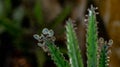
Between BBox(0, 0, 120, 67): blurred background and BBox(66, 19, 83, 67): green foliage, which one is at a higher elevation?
BBox(0, 0, 120, 67): blurred background

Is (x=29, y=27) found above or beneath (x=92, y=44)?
above

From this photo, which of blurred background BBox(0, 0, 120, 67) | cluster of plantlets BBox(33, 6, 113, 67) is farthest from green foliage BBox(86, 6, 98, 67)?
blurred background BBox(0, 0, 120, 67)

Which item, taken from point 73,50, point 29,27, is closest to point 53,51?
point 73,50

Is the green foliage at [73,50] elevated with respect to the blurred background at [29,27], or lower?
lower

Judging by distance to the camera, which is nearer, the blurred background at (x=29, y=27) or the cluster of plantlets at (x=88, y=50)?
the cluster of plantlets at (x=88, y=50)

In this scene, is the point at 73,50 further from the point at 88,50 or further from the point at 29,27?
the point at 29,27

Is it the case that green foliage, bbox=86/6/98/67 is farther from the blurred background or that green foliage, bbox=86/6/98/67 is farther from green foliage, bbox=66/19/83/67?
the blurred background

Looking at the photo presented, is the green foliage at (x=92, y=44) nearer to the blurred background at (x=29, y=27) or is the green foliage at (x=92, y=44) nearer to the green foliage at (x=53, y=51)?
the green foliage at (x=53, y=51)

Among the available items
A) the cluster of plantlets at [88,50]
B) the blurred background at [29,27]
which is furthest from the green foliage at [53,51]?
the blurred background at [29,27]

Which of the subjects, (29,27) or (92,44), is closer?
(92,44)

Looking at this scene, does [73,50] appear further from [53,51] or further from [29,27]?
[29,27]

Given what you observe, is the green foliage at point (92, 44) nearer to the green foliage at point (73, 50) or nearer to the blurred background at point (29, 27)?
the green foliage at point (73, 50)
